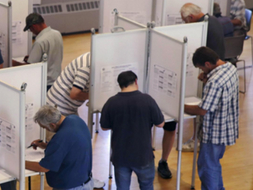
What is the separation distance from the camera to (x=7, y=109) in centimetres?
268

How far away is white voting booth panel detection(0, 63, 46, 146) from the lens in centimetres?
292

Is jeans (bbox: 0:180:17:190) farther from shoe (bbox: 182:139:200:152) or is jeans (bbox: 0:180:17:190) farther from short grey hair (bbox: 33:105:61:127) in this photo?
shoe (bbox: 182:139:200:152)

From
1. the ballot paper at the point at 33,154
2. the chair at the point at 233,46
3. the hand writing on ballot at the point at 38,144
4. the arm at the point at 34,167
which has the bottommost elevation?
the ballot paper at the point at 33,154

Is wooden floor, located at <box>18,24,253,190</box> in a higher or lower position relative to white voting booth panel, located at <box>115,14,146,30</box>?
lower

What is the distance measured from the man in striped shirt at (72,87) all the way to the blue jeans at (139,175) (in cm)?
75

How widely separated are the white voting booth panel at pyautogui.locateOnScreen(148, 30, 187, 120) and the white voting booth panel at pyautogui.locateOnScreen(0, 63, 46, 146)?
107 cm

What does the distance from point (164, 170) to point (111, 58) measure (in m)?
1.25

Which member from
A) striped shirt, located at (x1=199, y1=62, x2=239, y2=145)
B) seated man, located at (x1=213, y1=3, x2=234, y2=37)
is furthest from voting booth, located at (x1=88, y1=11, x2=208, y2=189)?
seated man, located at (x1=213, y1=3, x2=234, y2=37)

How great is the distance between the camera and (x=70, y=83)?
12.3 feet

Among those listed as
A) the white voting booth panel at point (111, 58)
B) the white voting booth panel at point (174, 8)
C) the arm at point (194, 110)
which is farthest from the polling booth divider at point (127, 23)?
the white voting booth panel at point (174, 8)

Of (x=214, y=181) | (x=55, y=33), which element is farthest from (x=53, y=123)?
(x=55, y=33)

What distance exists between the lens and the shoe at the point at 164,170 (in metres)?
4.19

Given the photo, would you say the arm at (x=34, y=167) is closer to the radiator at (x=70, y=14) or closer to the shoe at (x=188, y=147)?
the shoe at (x=188, y=147)

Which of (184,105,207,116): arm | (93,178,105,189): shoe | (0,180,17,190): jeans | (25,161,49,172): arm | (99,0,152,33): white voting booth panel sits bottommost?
(93,178,105,189): shoe
